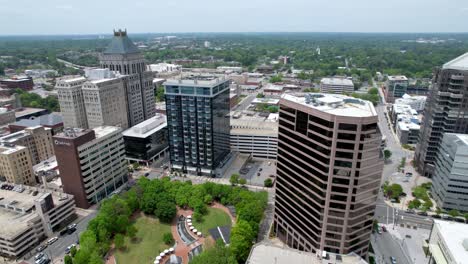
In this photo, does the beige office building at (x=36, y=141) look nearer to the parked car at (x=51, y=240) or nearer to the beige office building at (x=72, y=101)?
the beige office building at (x=72, y=101)

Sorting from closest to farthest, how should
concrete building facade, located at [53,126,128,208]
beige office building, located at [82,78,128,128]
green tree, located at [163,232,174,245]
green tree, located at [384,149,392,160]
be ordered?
1. green tree, located at [163,232,174,245]
2. concrete building facade, located at [53,126,128,208]
3. beige office building, located at [82,78,128,128]
4. green tree, located at [384,149,392,160]

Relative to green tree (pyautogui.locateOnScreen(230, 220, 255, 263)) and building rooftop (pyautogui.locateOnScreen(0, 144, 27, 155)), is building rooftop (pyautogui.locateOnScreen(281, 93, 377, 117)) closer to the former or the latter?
green tree (pyautogui.locateOnScreen(230, 220, 255, 263))

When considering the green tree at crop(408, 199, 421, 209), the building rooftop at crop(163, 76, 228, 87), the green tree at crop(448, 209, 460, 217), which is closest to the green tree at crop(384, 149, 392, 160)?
the green tree at crop(408, 199, 421, 209)

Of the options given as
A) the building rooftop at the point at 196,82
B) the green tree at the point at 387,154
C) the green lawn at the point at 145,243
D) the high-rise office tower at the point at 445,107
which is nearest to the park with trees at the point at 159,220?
the green lawn at the point at 145,243

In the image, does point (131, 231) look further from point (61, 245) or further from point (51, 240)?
point (51, 240)

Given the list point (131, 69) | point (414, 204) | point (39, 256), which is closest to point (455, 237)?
point (414, 204)

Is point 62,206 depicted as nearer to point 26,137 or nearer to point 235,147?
point 26,137

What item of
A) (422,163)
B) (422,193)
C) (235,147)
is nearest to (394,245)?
(422,193)
